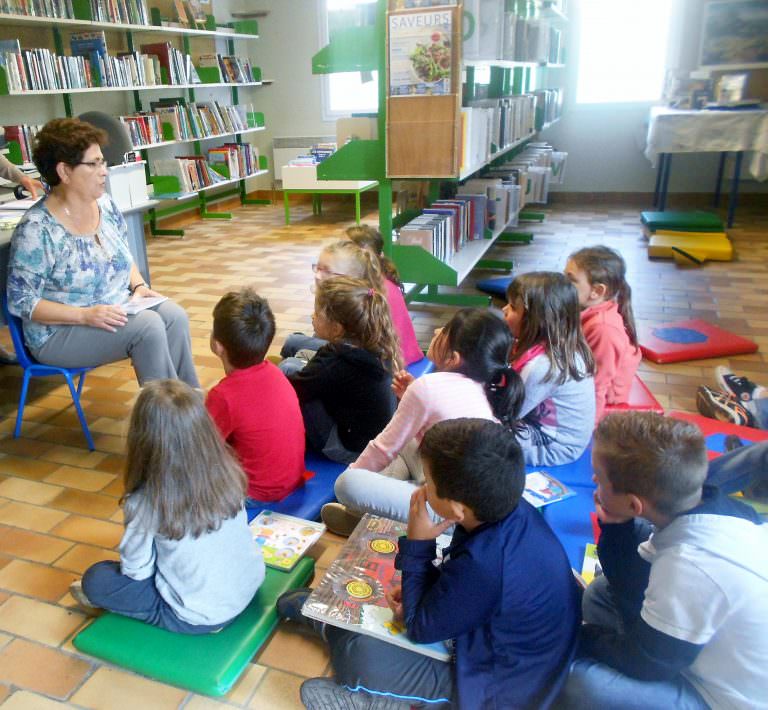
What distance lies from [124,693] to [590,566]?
3.69 feet

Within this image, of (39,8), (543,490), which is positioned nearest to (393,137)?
(543,490)

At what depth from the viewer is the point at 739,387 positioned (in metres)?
2.70

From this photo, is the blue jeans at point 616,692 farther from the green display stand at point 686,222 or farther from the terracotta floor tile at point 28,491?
the green display stand at point 686,222

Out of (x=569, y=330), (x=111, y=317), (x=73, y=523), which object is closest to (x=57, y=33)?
(x=111, y=317)

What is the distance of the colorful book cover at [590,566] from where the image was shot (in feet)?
5.32

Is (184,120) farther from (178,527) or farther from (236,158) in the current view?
(178,527)

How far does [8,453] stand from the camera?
2459 mm

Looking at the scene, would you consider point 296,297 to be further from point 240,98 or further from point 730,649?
point 240,98

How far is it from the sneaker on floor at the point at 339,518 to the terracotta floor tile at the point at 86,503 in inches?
27.4

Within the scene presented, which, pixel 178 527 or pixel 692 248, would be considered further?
pixel 692 248

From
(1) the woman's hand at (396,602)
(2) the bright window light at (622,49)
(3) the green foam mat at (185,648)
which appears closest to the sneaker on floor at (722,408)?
(1) the woman's hand at (396,602)

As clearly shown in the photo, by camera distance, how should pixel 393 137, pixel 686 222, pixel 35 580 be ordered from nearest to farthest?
pixel 35 580 < pixel 393 137 < pixel 686 222

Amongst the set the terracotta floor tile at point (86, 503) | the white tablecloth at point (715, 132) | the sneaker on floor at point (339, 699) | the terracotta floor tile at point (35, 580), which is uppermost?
the white tablecloth at point (715, 132)

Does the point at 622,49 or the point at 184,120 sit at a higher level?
the point at 622,49
